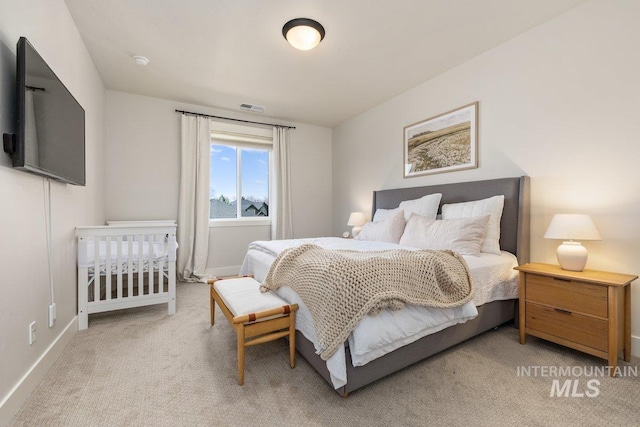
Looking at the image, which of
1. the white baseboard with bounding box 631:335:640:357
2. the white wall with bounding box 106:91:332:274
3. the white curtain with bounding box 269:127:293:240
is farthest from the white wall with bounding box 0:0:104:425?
the white baseboard with bounding box 631:335:640:357

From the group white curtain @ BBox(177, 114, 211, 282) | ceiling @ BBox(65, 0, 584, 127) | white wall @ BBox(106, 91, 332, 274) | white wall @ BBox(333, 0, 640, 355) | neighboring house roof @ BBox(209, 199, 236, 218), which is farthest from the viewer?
neighboring house roof @ BBox(209, 199, 236, 218)

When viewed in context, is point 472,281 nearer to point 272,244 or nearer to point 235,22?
point 272,244

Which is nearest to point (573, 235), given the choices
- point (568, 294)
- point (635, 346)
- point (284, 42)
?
point (568, 294)

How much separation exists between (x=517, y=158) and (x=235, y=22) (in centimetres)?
274

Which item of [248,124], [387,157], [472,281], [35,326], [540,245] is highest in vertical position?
[248,124]

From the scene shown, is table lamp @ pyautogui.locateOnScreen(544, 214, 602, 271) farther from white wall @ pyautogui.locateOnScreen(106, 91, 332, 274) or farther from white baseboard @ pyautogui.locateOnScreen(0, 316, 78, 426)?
white wall @ pyautogui.locateOnScreen(106, 91, 332, 274)

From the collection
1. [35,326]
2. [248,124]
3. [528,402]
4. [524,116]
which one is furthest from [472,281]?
[248,124]

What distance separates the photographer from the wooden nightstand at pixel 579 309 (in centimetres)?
170

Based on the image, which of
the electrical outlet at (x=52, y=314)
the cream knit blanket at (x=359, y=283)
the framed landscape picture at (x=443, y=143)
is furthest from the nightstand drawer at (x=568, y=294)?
the electrical outlet at (x=52, y=314)

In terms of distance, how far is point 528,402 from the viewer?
145cm

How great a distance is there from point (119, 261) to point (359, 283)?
2.27 metres

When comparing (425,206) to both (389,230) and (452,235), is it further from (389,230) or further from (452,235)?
(452,235)

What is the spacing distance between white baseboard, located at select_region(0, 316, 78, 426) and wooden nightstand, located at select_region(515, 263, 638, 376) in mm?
3041

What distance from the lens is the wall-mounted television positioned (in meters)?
1.36
